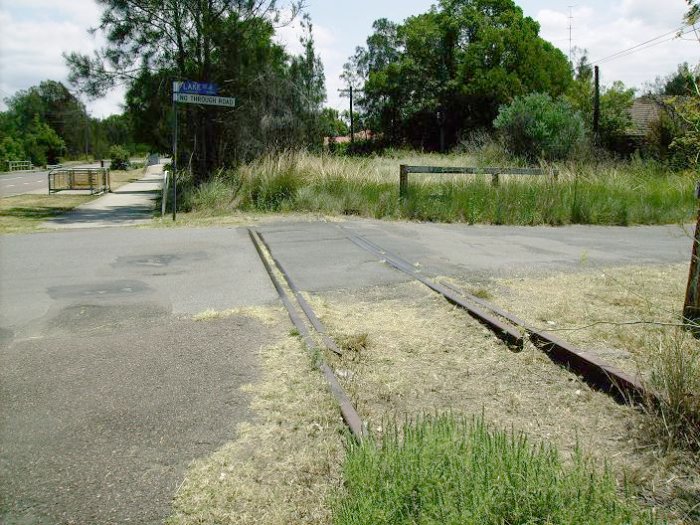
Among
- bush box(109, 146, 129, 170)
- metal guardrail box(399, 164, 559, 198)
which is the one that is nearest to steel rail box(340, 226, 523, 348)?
metal guardrail box(399, 164, 559, 198)

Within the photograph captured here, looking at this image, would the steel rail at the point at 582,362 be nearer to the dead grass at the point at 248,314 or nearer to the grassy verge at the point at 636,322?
the grassy verge at the point at 636,322

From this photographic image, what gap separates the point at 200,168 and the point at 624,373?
51.6 ft

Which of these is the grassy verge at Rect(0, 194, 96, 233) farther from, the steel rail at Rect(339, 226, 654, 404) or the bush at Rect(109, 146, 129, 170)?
the bush at Rect(109, 146, 129, 170)

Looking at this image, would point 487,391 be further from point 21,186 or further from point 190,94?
point 21,186

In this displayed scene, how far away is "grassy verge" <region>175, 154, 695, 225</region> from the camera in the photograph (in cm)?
1318

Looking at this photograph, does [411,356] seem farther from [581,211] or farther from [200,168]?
[200,168]

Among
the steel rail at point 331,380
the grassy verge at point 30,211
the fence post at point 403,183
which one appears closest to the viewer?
the steel rail at point 331,380

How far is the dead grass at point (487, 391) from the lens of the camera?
3117 millimetres

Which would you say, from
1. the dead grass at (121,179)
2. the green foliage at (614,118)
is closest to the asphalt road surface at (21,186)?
the dead grass at (121,179)

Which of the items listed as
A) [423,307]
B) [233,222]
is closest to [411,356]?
[423,307]

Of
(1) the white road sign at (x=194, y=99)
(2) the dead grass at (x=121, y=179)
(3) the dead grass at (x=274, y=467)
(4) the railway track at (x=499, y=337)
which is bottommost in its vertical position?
(3) the dead grass at (x=274, y=467)

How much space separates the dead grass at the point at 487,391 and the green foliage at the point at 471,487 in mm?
273

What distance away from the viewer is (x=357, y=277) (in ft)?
24.3

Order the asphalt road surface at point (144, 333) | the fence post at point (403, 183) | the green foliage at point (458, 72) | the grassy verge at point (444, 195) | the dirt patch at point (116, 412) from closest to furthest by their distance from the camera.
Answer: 1. the dirt patch at point (116, 412)
2. the asphalt road surface at point (144, 333)
3. the grassy verge at point (444, 195)
4. the fence post at point (403, 183)
5. the green foliage at point (458, 72)
